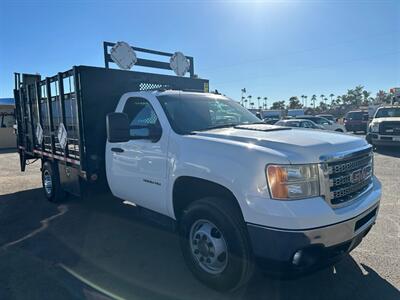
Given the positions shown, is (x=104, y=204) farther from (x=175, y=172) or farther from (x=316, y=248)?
(x=316, y=248)

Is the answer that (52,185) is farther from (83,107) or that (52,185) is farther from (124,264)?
(124,264)

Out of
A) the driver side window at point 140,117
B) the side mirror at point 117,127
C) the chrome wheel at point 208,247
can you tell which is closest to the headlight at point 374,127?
the driver side window at point 140,117

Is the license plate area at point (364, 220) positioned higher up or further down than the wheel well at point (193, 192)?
further down

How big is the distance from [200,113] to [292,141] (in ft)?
4.89

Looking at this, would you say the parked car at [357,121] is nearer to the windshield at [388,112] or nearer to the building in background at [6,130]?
the windshield at [388,112]

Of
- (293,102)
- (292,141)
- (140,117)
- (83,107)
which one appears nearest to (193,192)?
(292,141)

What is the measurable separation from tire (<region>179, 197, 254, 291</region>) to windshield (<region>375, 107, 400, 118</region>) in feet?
44.9

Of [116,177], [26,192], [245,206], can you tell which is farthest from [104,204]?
[245,206]

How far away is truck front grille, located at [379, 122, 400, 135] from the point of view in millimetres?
12820

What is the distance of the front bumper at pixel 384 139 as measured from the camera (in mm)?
12797

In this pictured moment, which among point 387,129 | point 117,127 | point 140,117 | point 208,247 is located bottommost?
point 208,247

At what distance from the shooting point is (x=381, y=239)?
14.8 ft

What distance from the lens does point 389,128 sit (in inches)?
513

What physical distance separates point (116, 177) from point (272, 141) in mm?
2518
